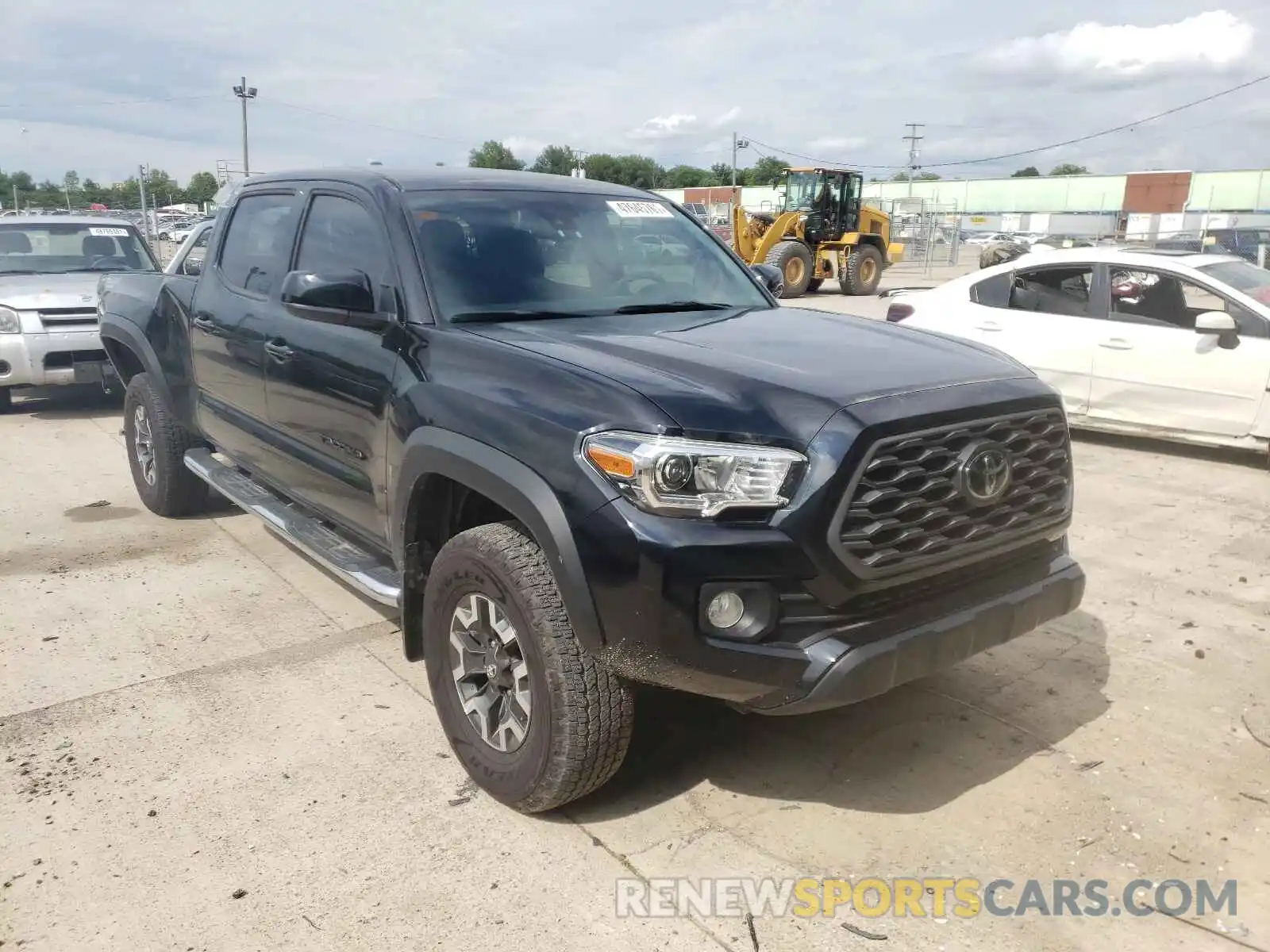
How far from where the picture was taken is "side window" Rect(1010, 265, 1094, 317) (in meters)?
8.05

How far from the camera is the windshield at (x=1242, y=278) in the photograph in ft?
24.3

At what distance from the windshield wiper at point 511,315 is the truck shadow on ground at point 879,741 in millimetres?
1411

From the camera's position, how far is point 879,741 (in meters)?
3.56

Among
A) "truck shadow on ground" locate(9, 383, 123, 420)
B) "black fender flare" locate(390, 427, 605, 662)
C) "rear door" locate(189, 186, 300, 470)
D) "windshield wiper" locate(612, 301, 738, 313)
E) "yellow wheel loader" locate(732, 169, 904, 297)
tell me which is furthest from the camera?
"yellow wheel loader" locate(732, 169, 904, 297)

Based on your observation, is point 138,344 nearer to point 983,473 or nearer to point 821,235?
point 983,473

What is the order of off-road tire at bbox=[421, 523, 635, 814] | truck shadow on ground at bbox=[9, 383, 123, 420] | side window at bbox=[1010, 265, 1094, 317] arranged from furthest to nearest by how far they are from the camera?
1. truck shadow on ground at bbox=[9, 383, 123, 420]
2. side window at bbox=[1010, 265, 1094, 317]
3. off-road tire at bbox=[421, 523, 635, 814]

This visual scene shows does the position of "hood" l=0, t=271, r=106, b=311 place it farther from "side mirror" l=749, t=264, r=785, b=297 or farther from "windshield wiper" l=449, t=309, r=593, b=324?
"windshield wiper" l=449, t=309, r=593, b=324

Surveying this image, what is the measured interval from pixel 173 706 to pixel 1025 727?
3.14 meters

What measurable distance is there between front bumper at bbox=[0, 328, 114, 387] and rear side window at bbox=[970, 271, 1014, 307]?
7.50 m

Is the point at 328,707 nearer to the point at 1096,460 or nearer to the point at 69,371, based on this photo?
the point at 1096,460

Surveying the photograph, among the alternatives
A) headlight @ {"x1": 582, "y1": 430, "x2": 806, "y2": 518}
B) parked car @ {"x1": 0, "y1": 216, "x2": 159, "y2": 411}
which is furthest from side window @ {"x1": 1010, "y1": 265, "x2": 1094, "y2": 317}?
parked car @ {"x1": 0, "y1": 216, "x2": 159, "y2": 411}

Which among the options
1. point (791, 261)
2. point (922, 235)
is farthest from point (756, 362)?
point (922, 235)

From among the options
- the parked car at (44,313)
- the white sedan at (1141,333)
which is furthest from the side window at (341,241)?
the parked car at (44,313)

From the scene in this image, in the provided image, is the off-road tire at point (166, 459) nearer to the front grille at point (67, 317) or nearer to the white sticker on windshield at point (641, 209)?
the white sticker on windshield at point (641, 209)
